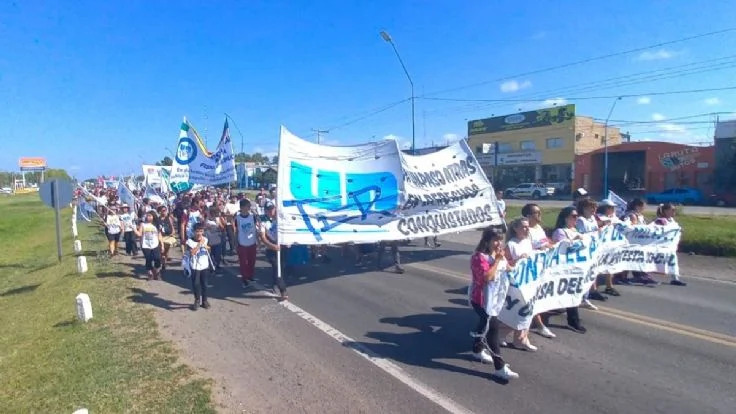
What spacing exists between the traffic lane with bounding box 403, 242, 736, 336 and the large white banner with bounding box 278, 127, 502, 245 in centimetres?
154

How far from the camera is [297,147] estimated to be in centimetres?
932

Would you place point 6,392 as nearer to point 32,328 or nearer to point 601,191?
point 32,328

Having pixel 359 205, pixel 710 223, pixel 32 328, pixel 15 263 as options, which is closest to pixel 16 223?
pixel 15 263

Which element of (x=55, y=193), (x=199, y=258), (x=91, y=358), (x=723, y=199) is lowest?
(x=91, y=358)

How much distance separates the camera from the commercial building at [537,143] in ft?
176

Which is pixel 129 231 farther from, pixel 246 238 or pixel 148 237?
pixel 246 238

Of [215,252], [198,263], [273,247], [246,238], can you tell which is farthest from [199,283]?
[215,252]

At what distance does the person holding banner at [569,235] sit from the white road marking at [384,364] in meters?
2.72

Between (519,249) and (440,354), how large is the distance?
1.63 m

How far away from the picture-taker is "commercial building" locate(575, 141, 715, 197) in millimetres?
41156

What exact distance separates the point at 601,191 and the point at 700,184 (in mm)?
8499

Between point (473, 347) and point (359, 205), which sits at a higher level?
point (359, 205)

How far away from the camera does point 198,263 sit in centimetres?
834

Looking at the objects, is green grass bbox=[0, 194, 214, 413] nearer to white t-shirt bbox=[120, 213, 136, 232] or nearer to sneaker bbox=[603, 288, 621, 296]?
white t-shirt bbox=[120, 213, 136, 232]
